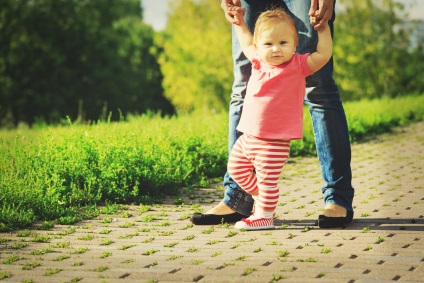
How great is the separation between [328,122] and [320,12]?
745 mm

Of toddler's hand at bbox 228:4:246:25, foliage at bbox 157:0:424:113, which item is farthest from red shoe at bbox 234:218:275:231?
foliage at bbox 157:0:424:113

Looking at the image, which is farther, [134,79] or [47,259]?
[134,79]

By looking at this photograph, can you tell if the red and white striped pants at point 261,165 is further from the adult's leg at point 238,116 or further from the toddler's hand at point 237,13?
the toddler's hand at point 237,13

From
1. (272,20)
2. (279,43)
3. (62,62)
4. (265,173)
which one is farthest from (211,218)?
(62,62)

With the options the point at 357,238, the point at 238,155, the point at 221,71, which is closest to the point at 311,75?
the point at 238,155

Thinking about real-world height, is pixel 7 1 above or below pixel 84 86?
above

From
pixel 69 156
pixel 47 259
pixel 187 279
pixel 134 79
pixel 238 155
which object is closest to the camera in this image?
pixel 187 279

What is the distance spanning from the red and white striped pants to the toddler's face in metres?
0.51

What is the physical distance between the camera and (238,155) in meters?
4.72

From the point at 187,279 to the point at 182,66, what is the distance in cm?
4033

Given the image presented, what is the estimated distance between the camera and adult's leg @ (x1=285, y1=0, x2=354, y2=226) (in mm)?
4707

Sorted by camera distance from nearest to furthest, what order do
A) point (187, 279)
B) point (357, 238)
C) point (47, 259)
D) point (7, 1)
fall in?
point (187, 279) → point (47, 259) → point (357, 238) → point (7, 1)

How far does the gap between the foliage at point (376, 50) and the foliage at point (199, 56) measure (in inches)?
258

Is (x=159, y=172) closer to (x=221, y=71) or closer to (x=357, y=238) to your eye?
(x=357, y=238)
